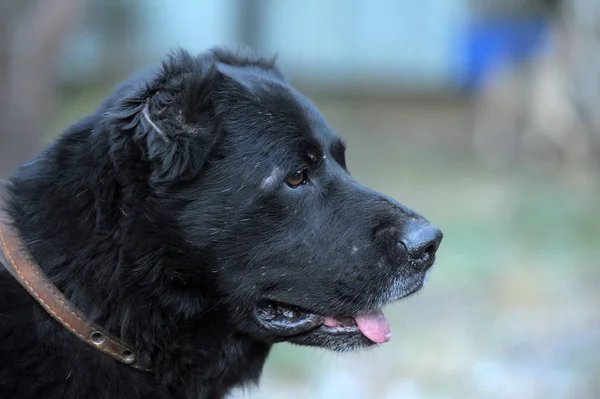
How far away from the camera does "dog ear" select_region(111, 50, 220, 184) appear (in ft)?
8.09

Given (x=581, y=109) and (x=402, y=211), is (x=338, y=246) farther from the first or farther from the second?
(x=581, y=109)

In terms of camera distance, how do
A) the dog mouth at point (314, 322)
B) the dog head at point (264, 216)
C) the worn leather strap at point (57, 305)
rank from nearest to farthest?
1. the worn leather strap at point (57, 305)
2. the dog head at point (264, 216)
3. the dog mouth at point (314, 322)

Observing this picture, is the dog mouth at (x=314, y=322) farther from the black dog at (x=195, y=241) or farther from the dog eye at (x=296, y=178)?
the dog eye at (x=296, y=178)

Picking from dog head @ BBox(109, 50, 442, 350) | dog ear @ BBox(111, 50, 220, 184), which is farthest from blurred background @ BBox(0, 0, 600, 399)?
dog ear @ BBox(111, 50, 220, 184)

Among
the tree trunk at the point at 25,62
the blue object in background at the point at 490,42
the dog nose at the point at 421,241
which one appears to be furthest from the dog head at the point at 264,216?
the blue object in background at the point at 490,42

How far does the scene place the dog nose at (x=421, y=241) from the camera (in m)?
2.71

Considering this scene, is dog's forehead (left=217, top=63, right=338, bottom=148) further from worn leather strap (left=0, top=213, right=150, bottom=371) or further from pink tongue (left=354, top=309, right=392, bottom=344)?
worn leather strap (left=0, top=213, right=150, bottom=371)

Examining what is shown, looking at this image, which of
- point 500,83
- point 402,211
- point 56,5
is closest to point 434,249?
point 402,211

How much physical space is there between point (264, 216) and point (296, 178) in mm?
198

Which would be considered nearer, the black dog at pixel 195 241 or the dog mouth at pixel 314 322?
the black dog at pixel 195 241

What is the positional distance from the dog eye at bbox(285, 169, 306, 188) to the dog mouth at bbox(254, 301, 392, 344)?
0.41 meters

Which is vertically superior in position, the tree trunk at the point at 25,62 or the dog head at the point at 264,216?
the dog head at the point at 264,216

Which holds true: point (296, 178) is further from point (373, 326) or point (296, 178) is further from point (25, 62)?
point (25, 62)

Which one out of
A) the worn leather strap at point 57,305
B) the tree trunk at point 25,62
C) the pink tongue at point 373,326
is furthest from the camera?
the tree trunk at point 25,62
